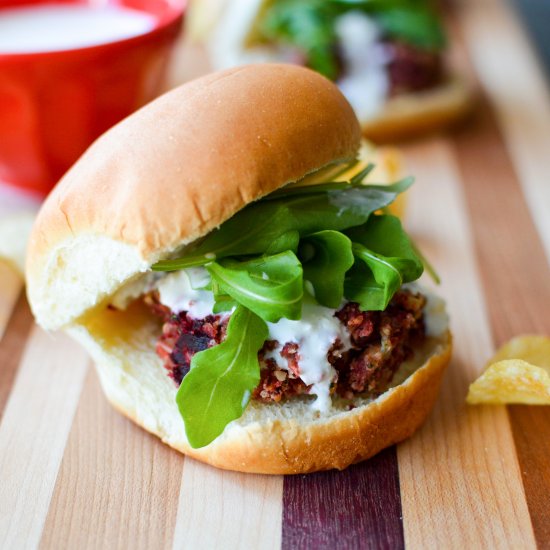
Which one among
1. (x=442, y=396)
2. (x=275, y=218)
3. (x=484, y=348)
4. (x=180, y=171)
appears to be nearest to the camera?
(x=180, y=171)

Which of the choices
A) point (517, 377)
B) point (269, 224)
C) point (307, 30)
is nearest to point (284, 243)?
point (269, 224)

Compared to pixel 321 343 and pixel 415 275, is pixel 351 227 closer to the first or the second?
pixel 415 275

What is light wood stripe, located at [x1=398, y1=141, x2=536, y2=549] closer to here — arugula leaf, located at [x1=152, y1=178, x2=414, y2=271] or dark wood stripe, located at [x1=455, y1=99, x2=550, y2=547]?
dark wood stripe, located at [x1=455, y1=99, x2=550, y2=547]

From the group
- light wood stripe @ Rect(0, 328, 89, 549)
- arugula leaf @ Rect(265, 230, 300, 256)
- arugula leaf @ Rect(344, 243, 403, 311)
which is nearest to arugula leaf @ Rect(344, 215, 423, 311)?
arugula leaf @ Rect(344, 243, 403, 311)

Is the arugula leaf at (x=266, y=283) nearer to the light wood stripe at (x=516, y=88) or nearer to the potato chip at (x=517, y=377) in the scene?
the potato chip at (x=517, y=377)

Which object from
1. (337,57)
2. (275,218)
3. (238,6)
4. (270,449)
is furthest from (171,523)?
(238,6)

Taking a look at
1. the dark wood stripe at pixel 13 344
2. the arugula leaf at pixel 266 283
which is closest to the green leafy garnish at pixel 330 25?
the dark wood stripe at pixel 13 344
